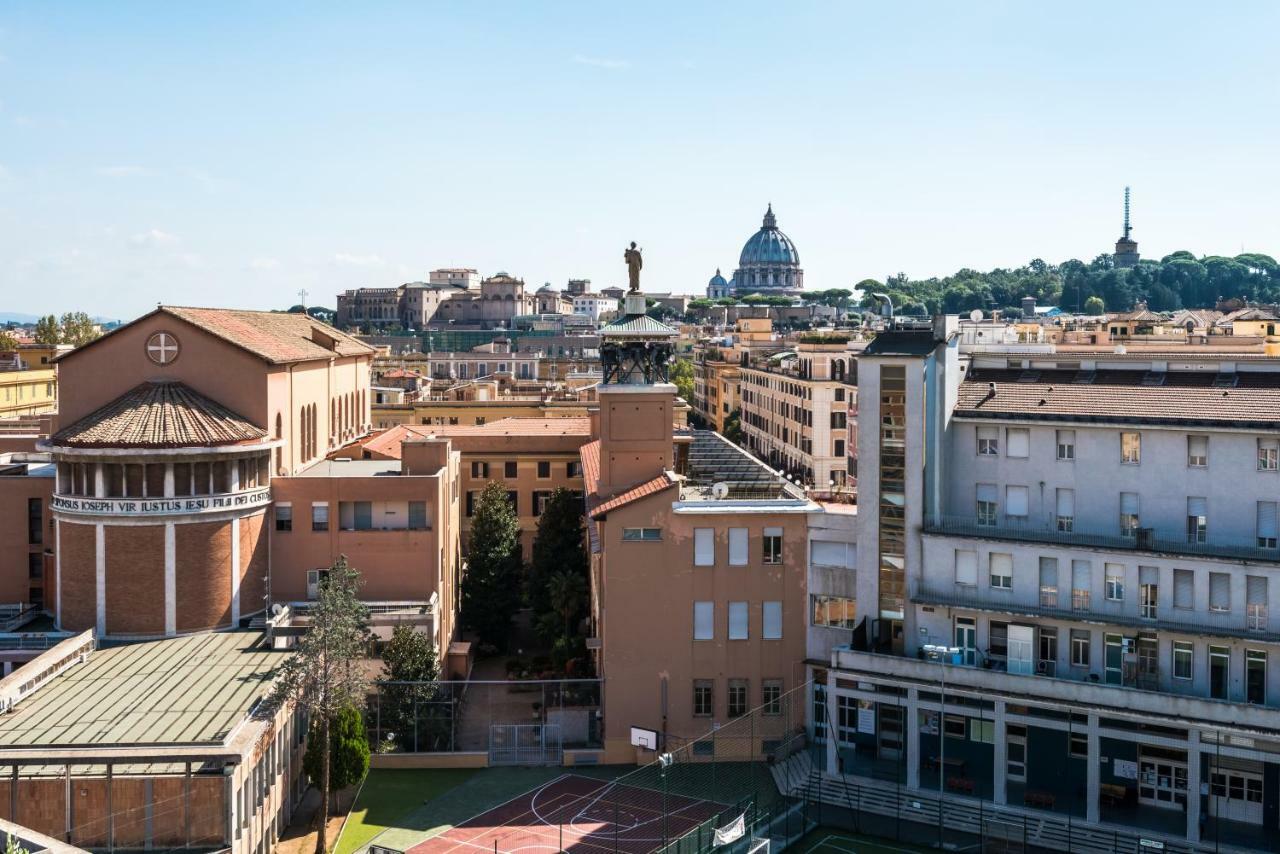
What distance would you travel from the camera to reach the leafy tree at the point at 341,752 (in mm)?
38406

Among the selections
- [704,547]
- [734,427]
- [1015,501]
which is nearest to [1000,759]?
[1015,501]

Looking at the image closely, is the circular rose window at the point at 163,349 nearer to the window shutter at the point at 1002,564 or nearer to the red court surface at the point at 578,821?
the red court surface at the point at 578,821

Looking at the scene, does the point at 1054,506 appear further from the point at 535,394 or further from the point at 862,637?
the point at 535,394

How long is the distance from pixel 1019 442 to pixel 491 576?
25.4m

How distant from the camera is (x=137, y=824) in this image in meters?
33.5

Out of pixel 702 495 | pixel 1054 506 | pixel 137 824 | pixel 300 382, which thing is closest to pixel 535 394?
pixel 300 382

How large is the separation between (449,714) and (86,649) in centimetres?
1327

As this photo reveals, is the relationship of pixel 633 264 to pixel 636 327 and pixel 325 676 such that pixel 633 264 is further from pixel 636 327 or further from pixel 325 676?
pixel 325 676

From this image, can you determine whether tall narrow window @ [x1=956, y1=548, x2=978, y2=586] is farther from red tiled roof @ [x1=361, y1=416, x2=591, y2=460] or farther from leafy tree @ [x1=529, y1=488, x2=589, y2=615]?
red tiled roof @ [x1=361, y1=416, x2=591, y2=460]

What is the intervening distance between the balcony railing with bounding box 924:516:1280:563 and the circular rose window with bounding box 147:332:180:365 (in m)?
30.4

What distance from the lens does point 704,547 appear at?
146 ft

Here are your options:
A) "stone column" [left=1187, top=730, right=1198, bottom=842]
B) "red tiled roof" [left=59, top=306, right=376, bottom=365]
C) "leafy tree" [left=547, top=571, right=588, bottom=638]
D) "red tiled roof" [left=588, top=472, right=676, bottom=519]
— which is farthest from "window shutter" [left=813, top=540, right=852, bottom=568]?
"red tiled roof" [left=59, top=306, right=376, bottom=365]

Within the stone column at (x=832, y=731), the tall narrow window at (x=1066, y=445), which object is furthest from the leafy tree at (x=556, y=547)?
the tall narrow window at (x=1066, y=445)

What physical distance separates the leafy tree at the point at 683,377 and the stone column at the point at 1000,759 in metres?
102
